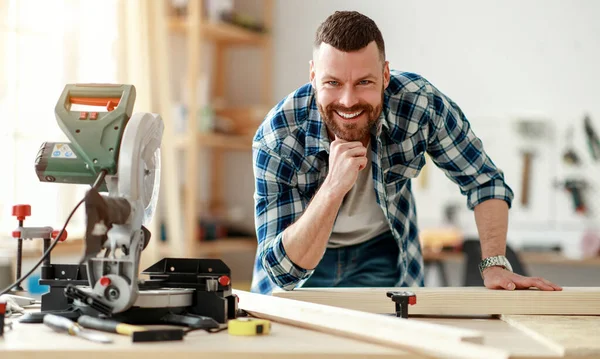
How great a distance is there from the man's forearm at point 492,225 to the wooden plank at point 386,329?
0.80 m

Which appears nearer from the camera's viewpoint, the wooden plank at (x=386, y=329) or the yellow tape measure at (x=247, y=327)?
the wooden plank at (x=386, y=329)

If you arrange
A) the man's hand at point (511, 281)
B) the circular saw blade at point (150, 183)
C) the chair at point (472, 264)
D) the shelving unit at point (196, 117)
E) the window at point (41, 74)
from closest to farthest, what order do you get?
the circular saw blade at point (150, 183), the man's hand at point (511, 281), the chair at point (472, 264), the window at point (41, 74), the shelving unit at point (196, 117)

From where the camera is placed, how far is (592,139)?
4.52 metres

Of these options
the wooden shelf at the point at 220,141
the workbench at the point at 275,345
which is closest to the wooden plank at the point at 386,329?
the workbench at the point at 275,345

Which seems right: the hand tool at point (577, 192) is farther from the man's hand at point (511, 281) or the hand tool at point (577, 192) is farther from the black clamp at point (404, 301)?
the black clamp at point (404, 301)

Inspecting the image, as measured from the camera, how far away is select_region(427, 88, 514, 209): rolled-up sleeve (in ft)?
6.52

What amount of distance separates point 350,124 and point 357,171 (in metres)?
0.16

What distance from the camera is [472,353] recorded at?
967mm

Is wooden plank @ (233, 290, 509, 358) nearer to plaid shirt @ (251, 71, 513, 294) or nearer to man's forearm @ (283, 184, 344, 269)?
man's forearm @ (283, 184, 344, 269)

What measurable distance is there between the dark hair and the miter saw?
53 cm

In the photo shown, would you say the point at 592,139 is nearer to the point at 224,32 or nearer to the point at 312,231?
the point at 224,32

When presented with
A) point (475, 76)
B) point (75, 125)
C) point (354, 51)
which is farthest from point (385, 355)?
point (475, 76)

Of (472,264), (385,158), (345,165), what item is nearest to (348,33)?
(345,165)

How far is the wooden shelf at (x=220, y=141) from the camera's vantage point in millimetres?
4480
